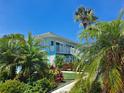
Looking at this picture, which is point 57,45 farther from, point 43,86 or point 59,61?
point 43,86

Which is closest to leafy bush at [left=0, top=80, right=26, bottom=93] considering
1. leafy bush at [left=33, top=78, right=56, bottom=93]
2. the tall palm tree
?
leafy bush at [left=33, top=78, right=56, bottom=93]

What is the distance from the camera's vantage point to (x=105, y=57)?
1202cm

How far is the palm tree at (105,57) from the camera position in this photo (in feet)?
38.5

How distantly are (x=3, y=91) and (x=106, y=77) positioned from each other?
10.0 metres

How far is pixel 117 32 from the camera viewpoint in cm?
1221

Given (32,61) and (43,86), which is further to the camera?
(32,61)

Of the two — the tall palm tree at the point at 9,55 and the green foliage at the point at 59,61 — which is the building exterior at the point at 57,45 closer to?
A: the green foliage at the point at 59,61

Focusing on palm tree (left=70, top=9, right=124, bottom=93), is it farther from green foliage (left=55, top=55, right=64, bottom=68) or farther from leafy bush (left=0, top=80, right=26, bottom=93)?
green foliage (left=55, top=55, right=64, bottom=68)

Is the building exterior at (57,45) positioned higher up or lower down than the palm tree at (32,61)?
higher up

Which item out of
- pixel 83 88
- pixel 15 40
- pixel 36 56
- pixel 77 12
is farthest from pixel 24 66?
pixel 77 12

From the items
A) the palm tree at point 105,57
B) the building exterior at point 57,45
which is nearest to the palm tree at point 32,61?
the palm tree at point 105,57

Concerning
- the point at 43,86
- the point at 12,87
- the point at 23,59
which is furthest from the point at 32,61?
the point at 12,87

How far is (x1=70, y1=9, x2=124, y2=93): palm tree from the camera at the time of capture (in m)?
11.7

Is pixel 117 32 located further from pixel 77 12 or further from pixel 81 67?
pixel 77 12
